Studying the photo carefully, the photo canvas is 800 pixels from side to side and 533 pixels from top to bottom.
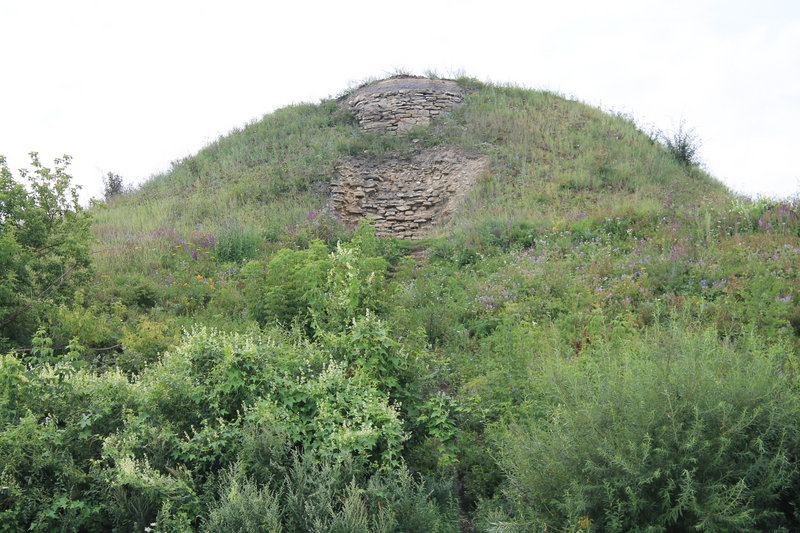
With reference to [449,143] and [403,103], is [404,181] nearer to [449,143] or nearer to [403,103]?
[449,143]

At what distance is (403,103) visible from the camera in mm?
22750

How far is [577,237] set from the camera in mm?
11281

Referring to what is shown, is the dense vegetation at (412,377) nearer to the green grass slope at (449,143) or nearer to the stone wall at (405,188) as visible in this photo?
the green grass slope at (449,143)

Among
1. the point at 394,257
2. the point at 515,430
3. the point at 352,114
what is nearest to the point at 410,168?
the point at 352,114

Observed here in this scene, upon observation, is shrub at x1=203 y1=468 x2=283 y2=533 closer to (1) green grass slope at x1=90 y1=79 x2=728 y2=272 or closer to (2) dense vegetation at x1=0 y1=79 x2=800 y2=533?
(2) dense vegetation at x1=0 y1=79 x2=800 y2=533

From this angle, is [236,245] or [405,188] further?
[405,188]

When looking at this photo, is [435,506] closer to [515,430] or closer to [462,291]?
[515,430]

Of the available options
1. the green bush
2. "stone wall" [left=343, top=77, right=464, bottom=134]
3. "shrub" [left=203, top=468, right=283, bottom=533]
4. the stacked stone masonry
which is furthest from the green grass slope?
"shrub" [left=203, top=468, right=283, bottom=533]

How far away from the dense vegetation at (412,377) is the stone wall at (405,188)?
544 centimetres

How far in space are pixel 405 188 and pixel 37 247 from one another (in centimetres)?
1331

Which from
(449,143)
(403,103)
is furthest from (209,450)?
(403,103)

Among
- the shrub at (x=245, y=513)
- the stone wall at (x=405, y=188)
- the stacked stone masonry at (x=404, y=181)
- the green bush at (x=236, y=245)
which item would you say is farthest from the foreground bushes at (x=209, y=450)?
the stone wall at (x=405, y=188)

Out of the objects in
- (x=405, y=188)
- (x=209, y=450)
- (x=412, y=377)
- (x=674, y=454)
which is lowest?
(x=209, y=450)

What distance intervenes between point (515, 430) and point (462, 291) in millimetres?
5428
